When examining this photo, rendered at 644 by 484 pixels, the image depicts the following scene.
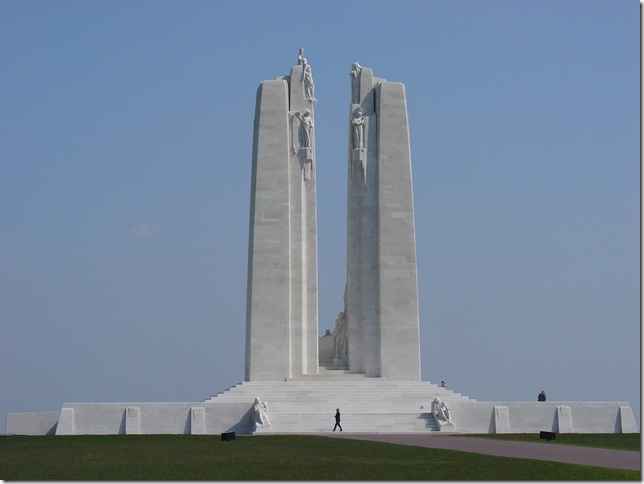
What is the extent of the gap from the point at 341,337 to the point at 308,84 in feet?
30.7

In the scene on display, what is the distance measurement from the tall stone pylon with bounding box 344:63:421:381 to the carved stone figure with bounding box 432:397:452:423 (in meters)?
4.40

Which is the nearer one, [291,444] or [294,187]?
[291,444]

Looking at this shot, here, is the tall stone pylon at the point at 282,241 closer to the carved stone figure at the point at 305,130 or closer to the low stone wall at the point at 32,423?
the carved stone figure at the point at 305,130

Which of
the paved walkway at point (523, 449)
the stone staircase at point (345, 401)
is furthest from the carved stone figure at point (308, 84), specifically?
the paved walkway at point (523, 449)

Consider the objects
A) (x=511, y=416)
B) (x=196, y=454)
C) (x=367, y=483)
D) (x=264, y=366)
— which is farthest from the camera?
(x=264, y=366)

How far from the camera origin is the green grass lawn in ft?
64.5

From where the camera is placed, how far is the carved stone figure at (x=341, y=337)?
1670 inches

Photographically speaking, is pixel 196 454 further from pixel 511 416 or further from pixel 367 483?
pixel 511 416

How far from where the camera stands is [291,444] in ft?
Answer: 92.3

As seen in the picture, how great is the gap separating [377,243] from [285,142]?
16.0ft

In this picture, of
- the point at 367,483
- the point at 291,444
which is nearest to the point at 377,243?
the point at 291,444

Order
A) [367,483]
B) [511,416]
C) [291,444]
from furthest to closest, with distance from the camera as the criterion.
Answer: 1. [511,416]
2. [291,444]
3. [367,483]

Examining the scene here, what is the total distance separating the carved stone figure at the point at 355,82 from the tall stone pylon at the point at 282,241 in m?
1.61

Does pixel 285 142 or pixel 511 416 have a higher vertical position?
pixel 285 142
